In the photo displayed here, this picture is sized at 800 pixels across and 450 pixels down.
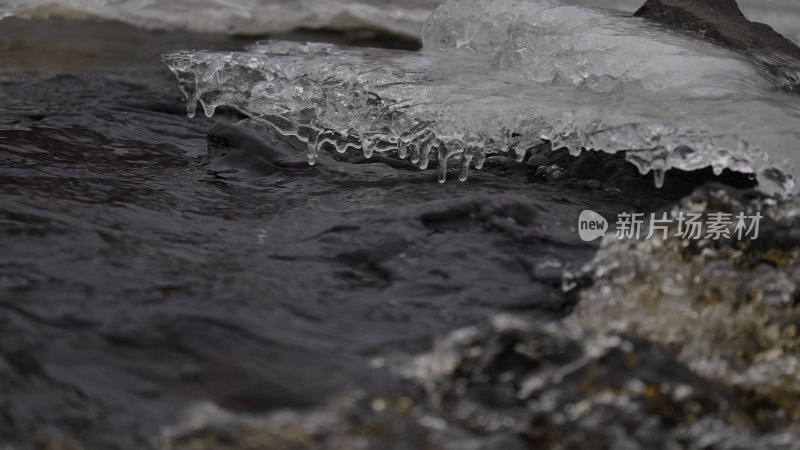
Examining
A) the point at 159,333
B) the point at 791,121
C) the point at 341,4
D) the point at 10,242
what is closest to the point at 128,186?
the point at 10,242

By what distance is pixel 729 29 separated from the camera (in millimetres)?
3898

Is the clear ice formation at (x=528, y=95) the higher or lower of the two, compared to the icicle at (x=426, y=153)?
Answer: higher

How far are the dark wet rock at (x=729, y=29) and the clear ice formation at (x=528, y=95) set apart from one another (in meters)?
0.16

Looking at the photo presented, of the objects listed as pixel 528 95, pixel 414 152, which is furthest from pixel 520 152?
pixel 414 152

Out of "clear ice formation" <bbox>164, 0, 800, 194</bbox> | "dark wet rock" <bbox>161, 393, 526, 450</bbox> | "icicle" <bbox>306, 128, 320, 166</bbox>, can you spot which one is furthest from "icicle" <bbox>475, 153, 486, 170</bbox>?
"dark wet rock" <bbox>161, 393, 526, 450</bbox>

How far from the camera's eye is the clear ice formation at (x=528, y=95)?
9.25 ft

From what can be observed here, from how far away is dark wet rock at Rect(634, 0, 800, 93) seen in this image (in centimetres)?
367

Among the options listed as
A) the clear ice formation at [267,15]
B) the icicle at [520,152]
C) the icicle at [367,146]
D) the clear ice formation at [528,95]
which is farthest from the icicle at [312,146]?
the clear ice formation at [267,15]

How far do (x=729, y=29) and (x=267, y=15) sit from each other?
2923 millimetres

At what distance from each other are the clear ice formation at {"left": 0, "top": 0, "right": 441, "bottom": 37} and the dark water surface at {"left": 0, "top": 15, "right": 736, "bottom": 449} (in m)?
1.73

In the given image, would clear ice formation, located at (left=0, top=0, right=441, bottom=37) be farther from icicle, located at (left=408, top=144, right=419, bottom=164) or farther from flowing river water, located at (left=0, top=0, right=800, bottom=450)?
icicle, located at (left=408, top=144, right=419, bottom=164)

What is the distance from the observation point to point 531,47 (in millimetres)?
3756

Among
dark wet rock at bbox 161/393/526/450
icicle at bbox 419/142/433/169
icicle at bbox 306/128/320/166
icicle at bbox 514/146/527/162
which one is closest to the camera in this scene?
dark wet rock at bbox 161/393/526/450

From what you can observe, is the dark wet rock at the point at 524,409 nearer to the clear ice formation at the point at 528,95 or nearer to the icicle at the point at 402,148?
the clear ice formation at the point at 528,95
